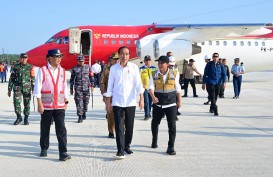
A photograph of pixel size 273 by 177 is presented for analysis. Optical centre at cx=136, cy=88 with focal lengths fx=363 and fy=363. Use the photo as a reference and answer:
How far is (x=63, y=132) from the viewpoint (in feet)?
19.1

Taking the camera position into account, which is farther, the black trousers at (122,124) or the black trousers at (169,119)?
the black trousers at (169,119)

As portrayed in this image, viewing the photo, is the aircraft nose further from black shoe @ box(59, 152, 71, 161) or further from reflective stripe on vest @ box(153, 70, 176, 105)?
black shoe @ box(59, 152, 71, 161)

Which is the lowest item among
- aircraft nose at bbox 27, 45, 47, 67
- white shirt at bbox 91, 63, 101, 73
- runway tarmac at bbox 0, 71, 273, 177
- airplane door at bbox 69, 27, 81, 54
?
runway tarmac at bbox 0, 71, 273, 177

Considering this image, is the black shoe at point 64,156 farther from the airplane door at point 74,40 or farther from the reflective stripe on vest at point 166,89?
the airplane door at point 74,40

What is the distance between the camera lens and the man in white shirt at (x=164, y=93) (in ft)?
20.2

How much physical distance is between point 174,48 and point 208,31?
2.56m

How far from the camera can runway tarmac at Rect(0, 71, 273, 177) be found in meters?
5.05

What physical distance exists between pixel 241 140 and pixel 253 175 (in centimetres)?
230

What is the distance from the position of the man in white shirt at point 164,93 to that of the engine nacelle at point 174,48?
12.8 meters

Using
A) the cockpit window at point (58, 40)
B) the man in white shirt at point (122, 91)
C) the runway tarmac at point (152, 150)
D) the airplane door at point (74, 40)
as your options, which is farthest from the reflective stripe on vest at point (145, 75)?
the cockpit window at point (58, 40)

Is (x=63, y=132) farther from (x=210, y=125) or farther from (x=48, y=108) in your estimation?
(x=210, y=125)

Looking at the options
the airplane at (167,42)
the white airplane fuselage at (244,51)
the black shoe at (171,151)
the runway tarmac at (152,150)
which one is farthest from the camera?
the white airplane fuselage at (244,51)

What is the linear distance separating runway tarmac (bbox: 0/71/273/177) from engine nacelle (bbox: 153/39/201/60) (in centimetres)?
929

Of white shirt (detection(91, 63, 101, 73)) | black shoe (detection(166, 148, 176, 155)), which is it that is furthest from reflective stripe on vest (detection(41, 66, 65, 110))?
white shirt (detection(91, 63, 101, 73))
